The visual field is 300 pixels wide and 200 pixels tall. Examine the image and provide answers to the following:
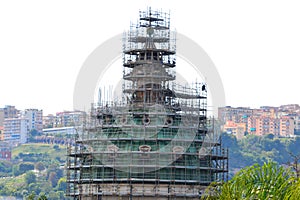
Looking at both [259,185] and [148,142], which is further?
[148,142]

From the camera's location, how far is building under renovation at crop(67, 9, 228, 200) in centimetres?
7112

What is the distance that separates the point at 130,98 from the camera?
2987 inches

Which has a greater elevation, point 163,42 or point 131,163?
point 163,42

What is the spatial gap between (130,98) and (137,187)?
7.44 meters

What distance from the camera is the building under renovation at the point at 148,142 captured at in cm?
7112

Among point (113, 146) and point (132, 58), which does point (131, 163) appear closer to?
point (113, 146)

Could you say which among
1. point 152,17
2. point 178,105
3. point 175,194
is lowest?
point 175,194

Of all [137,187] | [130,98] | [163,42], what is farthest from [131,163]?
[163,42]

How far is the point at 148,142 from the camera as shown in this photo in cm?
7188

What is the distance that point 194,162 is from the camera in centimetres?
7219

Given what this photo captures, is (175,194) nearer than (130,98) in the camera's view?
Yes

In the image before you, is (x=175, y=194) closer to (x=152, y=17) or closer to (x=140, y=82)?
(x=140, y=82)

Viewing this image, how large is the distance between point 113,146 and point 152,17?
12173mm

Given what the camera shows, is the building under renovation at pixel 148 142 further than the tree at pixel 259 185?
Yes
